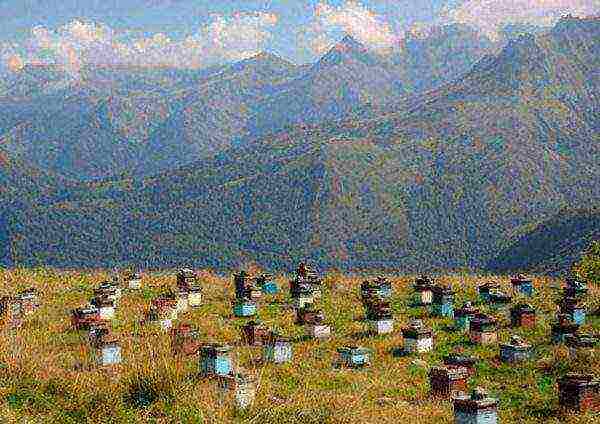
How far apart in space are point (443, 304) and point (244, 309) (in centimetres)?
619

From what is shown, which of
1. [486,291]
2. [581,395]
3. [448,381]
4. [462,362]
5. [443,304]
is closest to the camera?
[581,395]

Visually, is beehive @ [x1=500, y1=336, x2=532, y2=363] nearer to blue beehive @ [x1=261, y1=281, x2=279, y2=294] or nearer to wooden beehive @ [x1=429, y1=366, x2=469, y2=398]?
wooden beehive @ [x1=429, y1=366, x2=469, y2=398]

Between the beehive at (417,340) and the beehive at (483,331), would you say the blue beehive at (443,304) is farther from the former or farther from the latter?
the beehive at (417,340)

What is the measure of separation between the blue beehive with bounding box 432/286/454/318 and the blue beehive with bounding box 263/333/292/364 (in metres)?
7.86

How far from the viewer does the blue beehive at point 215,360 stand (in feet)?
50.6

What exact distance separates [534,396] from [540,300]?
436 inches

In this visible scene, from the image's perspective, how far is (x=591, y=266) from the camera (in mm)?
61750

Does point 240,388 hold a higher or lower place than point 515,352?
higher

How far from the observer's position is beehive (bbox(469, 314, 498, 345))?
2094cm

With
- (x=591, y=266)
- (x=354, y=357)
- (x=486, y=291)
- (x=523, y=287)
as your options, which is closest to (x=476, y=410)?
(x=354, y=357)

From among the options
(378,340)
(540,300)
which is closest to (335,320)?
(378,340)

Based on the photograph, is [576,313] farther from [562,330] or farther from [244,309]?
[244,309]

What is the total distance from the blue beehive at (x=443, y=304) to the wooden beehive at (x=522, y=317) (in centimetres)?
224

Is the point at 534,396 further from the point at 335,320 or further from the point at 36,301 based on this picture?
the point at 36,301
